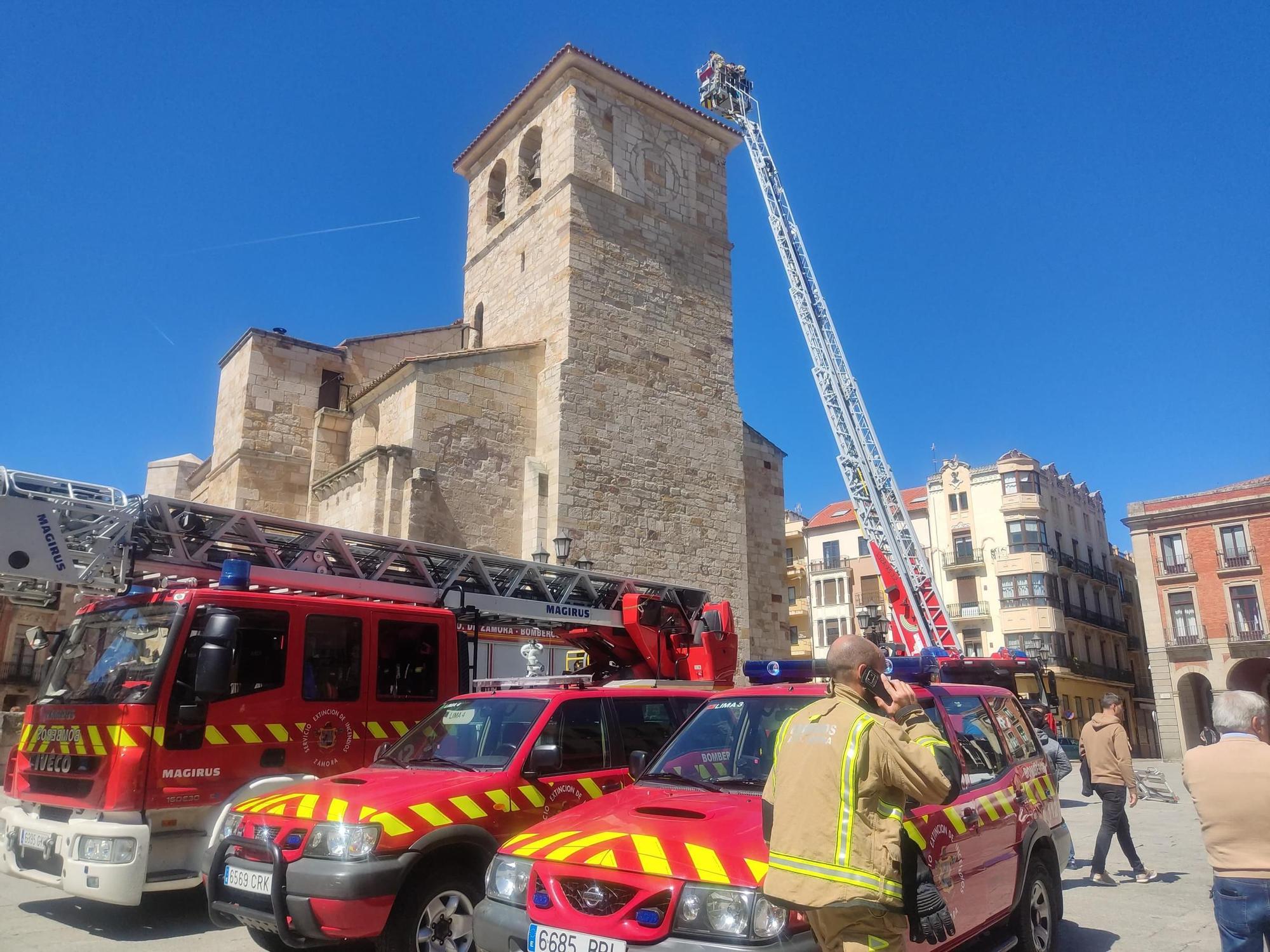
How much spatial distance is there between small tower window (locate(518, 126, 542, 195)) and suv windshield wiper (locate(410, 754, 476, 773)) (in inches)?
662

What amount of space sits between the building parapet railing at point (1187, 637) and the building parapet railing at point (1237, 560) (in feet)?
7.71

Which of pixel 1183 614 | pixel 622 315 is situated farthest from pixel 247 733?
pixel 1183 614

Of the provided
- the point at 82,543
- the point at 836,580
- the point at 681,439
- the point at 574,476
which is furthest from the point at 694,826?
the point at 836,580

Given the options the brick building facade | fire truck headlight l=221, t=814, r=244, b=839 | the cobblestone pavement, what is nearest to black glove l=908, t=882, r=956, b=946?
the cobblestone pavement

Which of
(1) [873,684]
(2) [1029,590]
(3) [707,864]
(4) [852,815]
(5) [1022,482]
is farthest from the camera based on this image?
(5) [1022,482]

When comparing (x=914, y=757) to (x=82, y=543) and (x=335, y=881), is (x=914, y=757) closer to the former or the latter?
(x=335, y=881)

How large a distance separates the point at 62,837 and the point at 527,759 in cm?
325

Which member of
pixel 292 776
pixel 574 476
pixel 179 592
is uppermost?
pixel 574 476

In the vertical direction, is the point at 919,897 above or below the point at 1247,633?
below

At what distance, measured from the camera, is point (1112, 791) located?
7.75m

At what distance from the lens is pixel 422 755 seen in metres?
5.78

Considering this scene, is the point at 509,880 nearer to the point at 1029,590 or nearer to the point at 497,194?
the point at 497,194

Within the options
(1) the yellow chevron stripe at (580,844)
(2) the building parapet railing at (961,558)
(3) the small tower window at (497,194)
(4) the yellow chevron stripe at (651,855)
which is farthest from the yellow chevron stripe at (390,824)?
(2) the building parapet railing at (961,558)

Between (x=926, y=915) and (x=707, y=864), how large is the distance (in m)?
0.85
